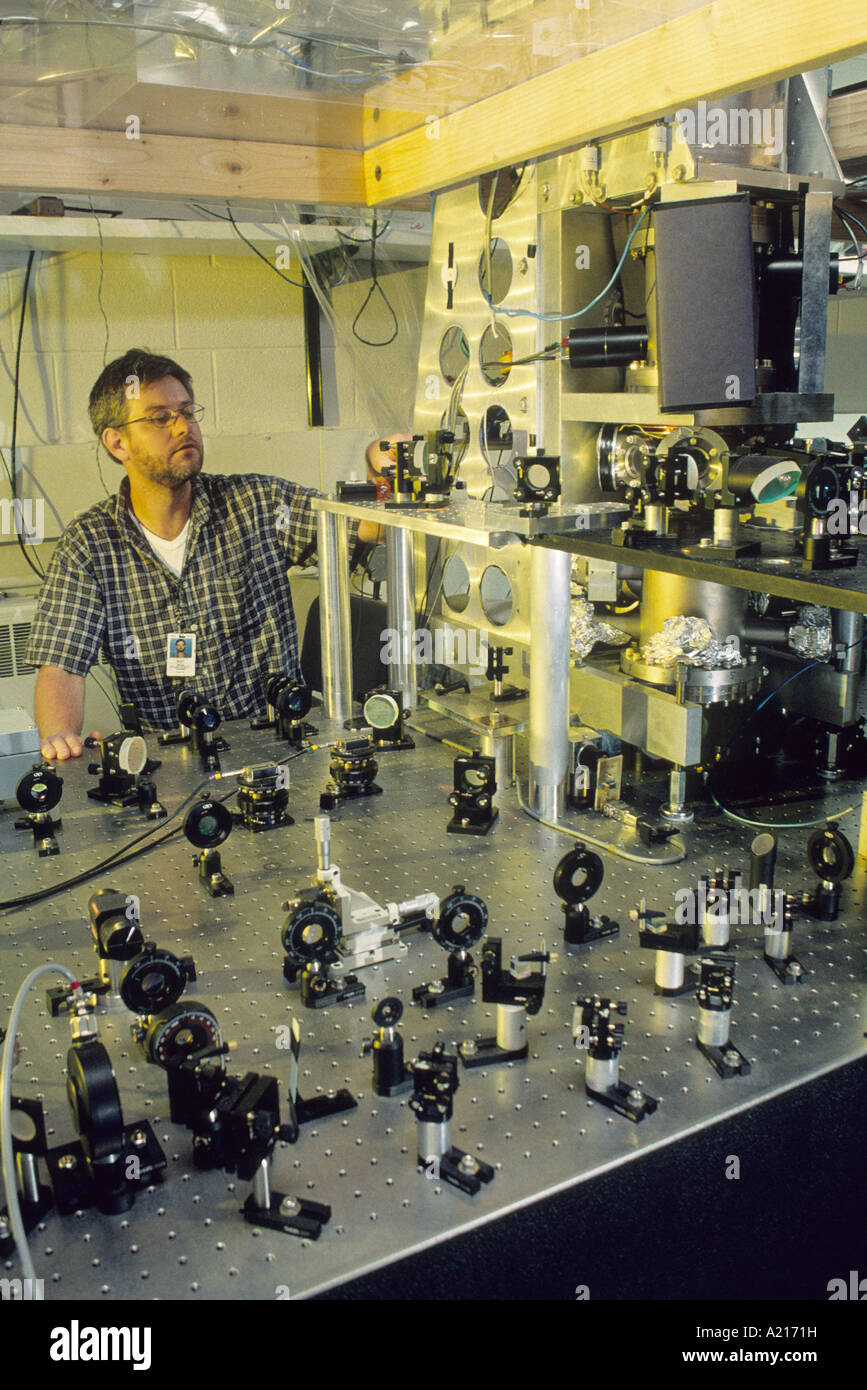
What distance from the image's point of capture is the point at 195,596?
8.76 ft

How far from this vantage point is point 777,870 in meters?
1.46

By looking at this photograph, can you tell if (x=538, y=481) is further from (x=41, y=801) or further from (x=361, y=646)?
(x=361, y=646)

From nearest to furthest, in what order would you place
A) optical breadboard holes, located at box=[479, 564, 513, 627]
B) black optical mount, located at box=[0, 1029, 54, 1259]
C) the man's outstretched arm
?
black optical mount, located at box=[0, 1029, 54, 1259], optical breadboard holes, located at box=[479, 564, 513, 627], the man's outstretched arm

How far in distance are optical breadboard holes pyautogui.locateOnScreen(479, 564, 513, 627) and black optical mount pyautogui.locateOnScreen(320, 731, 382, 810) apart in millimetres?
448

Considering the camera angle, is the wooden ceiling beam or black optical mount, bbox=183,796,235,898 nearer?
the wooden ceiling beam

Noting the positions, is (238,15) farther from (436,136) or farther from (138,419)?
(138,419)

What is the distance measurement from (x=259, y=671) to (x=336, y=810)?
1.09 metres

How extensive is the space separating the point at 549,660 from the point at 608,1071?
670 millimetres

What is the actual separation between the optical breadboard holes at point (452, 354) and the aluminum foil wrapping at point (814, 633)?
0.91 meters

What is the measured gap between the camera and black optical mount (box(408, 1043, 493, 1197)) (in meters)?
0.90

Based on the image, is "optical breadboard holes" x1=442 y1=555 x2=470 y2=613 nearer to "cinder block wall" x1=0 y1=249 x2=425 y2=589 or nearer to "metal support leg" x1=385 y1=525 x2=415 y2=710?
"metal support leg" x1=385 y1=525 x2=415 y2=710

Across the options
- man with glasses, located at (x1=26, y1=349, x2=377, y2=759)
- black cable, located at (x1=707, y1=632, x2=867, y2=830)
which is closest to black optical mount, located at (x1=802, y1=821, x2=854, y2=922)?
black cable, located at (x1=707, y1=632, x2=867, y2=830)

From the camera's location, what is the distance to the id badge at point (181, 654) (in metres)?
2.59

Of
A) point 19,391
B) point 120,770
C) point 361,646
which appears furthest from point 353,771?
point 19,391
